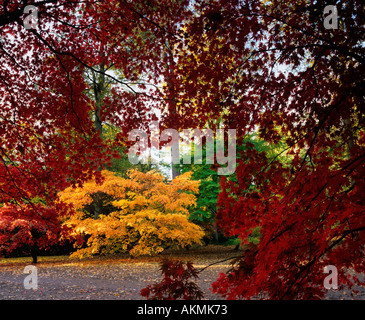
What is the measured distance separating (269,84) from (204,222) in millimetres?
12521

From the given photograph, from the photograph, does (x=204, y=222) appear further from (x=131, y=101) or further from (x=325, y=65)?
(x=325, y=65)

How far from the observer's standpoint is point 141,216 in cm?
1137

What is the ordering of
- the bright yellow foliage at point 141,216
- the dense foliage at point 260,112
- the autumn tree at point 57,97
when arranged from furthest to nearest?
the bright yellow foliage at point 141,216, the autumn tree at point 57,97, the dense foliage at point 260,112

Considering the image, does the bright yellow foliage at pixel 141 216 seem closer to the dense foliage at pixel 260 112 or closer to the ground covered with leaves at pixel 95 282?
the ground covered with leaves at pixel 95 282

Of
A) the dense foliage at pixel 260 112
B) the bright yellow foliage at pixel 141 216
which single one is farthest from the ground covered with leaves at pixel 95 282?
the dense foliage at pixel 260 112

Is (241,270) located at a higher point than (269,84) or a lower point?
lower

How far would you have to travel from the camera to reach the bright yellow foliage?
37.2ft

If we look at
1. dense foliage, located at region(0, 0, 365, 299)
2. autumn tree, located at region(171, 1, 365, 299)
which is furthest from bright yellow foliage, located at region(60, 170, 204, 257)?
autumn tree, located at region(171, 1, 365, 299)

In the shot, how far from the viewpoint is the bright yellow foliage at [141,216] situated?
11344mm

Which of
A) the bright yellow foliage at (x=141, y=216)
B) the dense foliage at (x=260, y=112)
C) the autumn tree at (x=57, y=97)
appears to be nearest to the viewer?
the dense foliage at (x=260, y=112)

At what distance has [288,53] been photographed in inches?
155

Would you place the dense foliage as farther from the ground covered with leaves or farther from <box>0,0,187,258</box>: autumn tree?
the ground covered with leaves

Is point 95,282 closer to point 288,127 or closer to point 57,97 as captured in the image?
point 57,97
